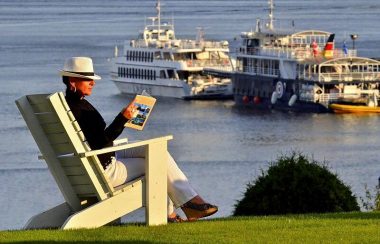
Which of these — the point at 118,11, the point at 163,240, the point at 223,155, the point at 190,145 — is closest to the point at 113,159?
the point at 163,240

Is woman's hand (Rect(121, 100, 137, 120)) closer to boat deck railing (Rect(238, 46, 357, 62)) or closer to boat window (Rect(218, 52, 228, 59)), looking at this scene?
boat deck railing (Rect(238, 46, 357, 62))

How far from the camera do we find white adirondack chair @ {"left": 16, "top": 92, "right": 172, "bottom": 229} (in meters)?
9.62

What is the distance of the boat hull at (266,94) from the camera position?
52.7 m

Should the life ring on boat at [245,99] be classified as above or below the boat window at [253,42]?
below

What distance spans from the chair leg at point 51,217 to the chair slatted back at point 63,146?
238 mm

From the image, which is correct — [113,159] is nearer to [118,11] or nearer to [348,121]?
[348,121]

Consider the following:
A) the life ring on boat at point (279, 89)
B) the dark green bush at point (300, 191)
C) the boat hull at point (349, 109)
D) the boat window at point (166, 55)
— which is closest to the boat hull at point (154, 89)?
the boat window at point (166, 55)

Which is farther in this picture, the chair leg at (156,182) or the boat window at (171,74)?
the boat window at (171,74)

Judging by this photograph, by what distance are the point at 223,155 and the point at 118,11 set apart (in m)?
109

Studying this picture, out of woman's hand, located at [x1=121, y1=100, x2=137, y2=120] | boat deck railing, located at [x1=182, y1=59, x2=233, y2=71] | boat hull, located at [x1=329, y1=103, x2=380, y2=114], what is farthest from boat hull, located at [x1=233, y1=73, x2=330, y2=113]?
woman's hand, located at [x1=121, y1=100, x2=137, y2=120]

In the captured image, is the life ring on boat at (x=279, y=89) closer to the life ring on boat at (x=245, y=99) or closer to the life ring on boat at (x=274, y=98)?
the life ring on boat at (x=274, y=98)

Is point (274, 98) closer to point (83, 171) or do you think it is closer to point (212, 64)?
point (212, 64)

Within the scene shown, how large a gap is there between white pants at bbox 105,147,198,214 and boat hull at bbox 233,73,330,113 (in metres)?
41.9

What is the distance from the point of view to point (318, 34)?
194 feet
